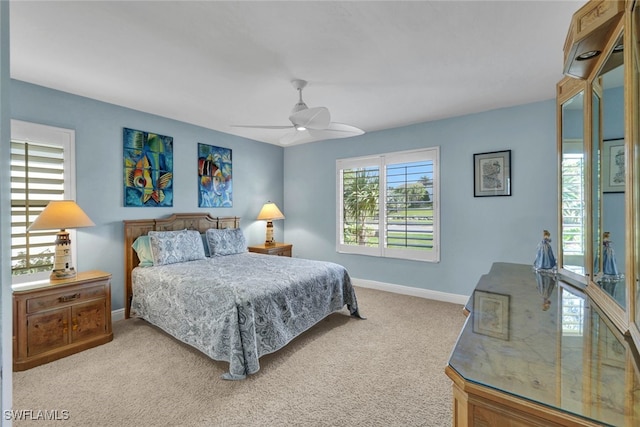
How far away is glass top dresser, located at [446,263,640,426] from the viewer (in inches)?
24.8

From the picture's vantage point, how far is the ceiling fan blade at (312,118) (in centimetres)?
242

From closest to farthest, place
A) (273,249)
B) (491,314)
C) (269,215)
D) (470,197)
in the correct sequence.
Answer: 1. (491,314)
2. (470,197)
3. (273,249)
4. (269,215)

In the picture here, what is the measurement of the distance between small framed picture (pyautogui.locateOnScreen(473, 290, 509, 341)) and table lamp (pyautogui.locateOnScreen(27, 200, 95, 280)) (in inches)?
129

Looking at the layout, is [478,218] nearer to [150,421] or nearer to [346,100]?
[346,100]

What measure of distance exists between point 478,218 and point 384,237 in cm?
135

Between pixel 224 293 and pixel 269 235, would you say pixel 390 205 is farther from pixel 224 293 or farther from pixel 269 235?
pixel 224 293

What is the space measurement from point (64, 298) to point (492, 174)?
4.83m

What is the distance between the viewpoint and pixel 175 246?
3.56 m

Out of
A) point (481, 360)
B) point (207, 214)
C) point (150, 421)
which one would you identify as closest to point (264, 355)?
point (150, 421)

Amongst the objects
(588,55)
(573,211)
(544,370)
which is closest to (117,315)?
(544,370)

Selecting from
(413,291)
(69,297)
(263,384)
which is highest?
(69,297)

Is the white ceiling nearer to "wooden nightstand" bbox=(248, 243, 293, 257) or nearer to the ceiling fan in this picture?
the ceiling fan

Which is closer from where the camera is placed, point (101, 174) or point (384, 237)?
point (101, 174)

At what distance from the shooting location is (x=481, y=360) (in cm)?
81
